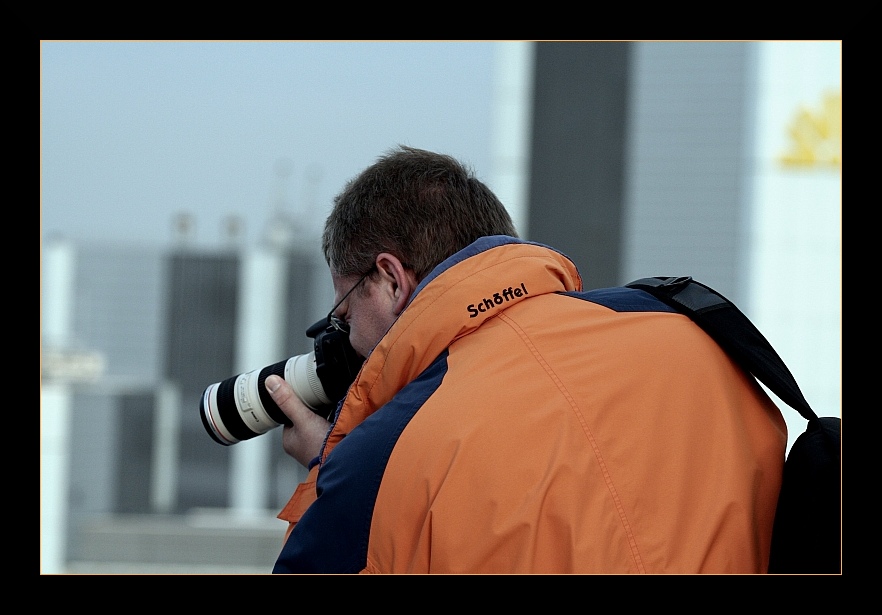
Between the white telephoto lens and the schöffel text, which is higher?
the schöffel text

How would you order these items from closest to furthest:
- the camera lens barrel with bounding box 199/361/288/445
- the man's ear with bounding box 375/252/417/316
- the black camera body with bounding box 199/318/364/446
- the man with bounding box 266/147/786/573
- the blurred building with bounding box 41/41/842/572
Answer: the man with bounding box 266/147/786/573, the man's ear with bounding box 375/252/417/316, the black camera body with bounding box 199/318/364/446, the camera lens barrel with bounding box 199/361/288/445, the blurred building with bounding box 41/41/842/572

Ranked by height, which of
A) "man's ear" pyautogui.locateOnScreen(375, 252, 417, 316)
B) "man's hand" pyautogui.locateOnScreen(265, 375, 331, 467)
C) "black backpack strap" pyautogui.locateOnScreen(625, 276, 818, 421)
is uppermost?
"man's ear" pyautogui.locateOnScreen(375, 252, 417, 316)

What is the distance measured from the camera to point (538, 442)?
134 cm

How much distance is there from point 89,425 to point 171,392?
8.19 ft

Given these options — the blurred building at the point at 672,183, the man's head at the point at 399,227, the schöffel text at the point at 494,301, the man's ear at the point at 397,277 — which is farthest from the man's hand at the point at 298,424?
the blurred building at the point at 672,183

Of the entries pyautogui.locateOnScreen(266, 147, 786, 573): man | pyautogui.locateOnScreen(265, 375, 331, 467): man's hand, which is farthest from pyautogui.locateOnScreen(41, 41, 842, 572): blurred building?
pyautogui.locateOnScreen(266, 147, 786, 573): man

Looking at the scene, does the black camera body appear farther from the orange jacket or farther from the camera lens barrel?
the orange jacket

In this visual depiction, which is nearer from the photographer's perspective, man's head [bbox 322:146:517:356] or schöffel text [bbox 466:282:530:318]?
schöffel text [bbox 466:282:530:318]

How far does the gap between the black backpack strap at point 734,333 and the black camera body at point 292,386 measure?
74cm

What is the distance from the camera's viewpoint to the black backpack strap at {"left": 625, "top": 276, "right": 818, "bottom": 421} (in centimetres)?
148

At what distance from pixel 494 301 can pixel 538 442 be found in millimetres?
262

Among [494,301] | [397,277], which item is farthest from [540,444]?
[397,277]
